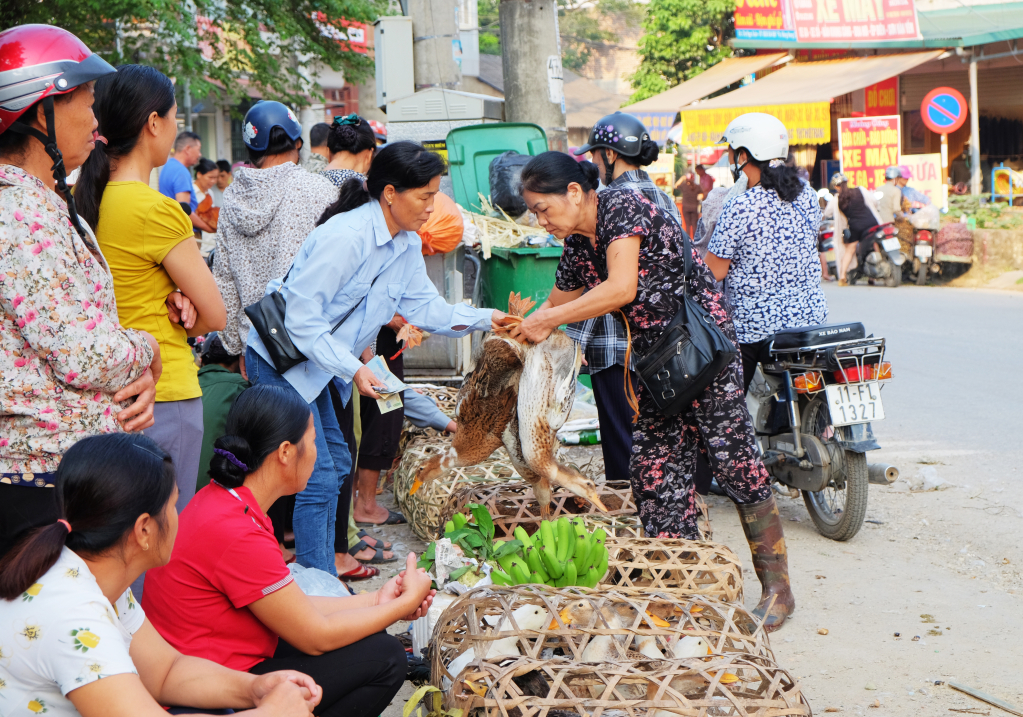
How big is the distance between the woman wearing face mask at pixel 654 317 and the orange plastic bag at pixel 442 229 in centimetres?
206

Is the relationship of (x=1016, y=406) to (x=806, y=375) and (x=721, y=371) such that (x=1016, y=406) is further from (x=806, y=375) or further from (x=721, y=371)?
(x=721, y=371)

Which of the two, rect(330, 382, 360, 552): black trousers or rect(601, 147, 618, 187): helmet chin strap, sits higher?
rect(601, 147, 618, 187): helmet chin strap

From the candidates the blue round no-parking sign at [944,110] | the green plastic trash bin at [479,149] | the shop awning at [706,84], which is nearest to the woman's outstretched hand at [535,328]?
the green plastic trash bin at [479,149]

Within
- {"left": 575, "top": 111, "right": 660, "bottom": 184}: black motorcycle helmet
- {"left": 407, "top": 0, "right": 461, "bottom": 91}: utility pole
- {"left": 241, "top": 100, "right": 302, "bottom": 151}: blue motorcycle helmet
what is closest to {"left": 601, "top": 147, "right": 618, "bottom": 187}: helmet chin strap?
{"left": 575, "top": 111, "right": 660, "bottom": 184}: black motorcycle helmet

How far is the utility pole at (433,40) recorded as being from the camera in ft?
28.0

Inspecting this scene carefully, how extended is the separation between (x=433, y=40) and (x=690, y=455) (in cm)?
608

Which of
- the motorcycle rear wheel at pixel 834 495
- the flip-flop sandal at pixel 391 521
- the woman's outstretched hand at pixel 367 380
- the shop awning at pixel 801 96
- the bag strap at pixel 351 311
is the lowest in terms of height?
the flip-flop sandal at pixel 391 521

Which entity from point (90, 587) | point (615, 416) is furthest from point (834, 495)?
point (90, 587)

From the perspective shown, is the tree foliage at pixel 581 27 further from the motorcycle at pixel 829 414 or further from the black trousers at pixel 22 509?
the black trousers at pixel 22 509

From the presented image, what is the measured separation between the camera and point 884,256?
14125mm

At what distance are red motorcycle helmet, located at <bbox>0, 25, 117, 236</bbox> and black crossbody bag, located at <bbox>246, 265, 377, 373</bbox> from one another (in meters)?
1.00

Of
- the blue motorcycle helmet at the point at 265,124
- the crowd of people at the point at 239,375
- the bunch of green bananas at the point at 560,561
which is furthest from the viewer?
the blue motorcycle helmet at the point at 265,124

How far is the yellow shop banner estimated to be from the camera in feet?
59.2

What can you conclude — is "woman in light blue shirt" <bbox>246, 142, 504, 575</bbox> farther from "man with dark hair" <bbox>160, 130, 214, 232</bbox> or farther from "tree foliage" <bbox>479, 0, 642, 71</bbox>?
"tree foliage" <bbox>479, 0, 642, 71</bbox>
